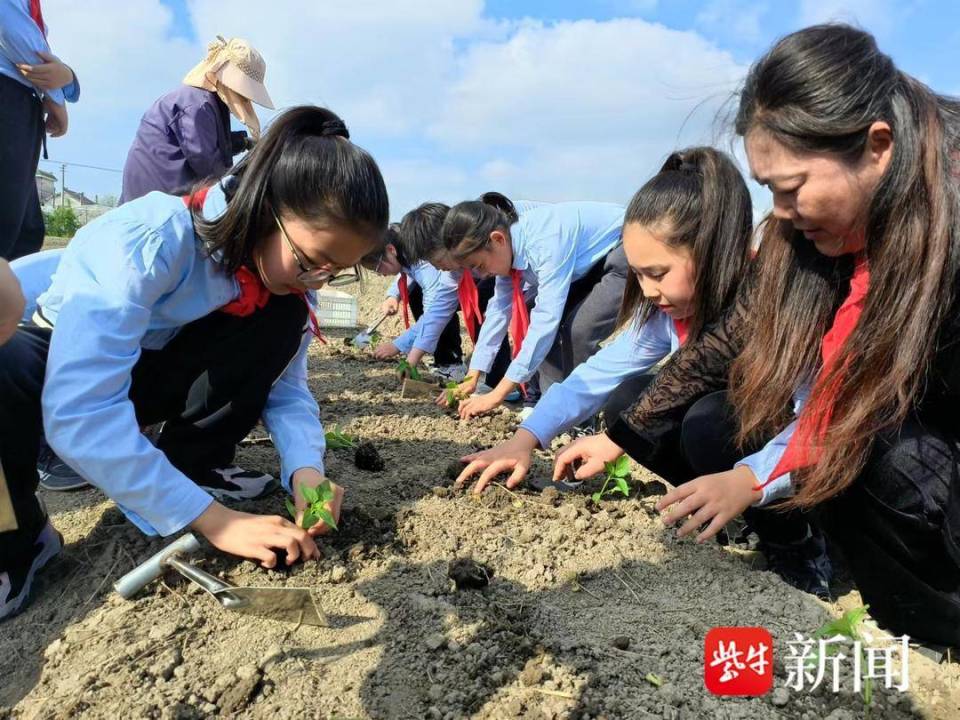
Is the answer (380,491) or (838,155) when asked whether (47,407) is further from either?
(838,155)

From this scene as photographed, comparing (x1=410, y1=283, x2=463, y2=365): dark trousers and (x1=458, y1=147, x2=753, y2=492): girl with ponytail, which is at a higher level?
(x1=458, y1=147, x2=753, y2=492): girl with ponytail

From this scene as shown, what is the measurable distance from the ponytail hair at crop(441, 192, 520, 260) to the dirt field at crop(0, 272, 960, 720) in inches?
74.6

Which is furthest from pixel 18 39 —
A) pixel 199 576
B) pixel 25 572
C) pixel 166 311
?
pixel 199 576

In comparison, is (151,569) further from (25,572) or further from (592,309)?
(592,309)

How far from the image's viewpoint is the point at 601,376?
9.37ft

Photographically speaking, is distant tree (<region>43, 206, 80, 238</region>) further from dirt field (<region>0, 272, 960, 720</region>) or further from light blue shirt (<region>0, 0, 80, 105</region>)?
dirt field (<region>0, 272, 960, 720</region>)

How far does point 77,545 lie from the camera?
216cm

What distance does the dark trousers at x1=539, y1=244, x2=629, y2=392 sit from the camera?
4.11m

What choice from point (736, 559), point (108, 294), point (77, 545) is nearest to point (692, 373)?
point (736, 559)

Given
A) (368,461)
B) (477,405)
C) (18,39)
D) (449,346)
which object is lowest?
(449,346)

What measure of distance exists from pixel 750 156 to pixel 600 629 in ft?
4.12

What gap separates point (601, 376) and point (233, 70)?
2.37 meters

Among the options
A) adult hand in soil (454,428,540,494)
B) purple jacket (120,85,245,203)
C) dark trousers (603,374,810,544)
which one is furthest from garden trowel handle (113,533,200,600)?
purple jacket (120,85,245,203)

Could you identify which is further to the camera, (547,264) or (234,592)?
(547,264)
